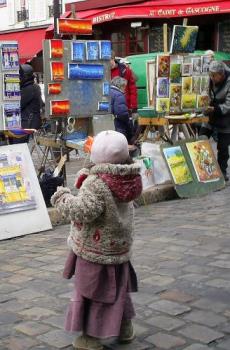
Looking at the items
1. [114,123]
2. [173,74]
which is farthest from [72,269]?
[173,74]

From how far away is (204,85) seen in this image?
8.46 meters

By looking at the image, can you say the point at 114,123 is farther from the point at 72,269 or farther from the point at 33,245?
the point at 72,269

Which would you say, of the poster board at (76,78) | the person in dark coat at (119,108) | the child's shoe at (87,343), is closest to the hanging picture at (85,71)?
the poster board at (76,78)

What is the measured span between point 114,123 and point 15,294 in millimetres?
3790

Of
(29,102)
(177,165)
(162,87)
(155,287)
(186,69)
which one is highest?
(186,69)

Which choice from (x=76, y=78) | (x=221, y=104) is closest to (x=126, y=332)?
(x=76, y=78)

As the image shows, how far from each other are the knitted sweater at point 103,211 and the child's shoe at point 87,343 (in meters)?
0.46

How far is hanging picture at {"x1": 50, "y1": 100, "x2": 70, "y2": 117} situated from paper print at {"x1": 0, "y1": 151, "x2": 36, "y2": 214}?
0.68 meters

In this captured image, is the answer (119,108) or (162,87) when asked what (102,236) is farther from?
(162,87)

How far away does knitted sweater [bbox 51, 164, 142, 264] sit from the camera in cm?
317

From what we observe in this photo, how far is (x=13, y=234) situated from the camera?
20.0 ft

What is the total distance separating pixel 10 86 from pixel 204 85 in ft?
10.2

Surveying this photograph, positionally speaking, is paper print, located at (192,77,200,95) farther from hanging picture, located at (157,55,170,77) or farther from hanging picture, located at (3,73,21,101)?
hanging picture, located at (3,73,21,101)

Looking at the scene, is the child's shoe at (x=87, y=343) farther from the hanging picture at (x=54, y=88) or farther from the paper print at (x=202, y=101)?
the paper print at (x=202, y=101)
